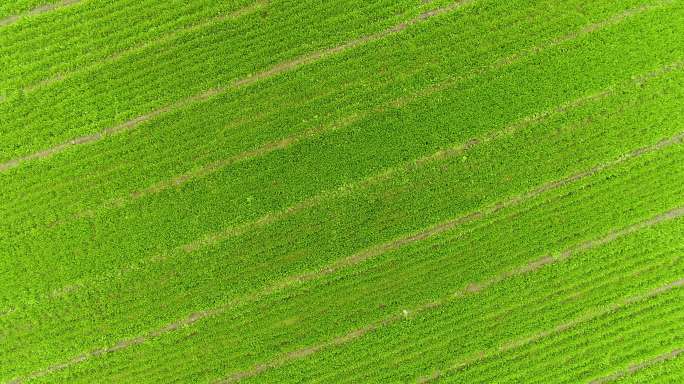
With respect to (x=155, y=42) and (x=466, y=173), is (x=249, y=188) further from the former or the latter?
(x=466, y=173)

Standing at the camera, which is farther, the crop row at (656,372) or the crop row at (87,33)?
the crop row at (87,33)

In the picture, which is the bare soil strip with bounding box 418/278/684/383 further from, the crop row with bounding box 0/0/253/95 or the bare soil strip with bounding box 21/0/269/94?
the crop row with bounding box 0/0/253/95

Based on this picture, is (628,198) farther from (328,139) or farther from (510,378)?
(328,139)

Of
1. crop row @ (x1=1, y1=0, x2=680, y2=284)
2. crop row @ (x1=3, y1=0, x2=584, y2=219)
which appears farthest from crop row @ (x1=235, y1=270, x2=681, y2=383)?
crop row @ (x1=3, y1=0, x2=584, y2=219)

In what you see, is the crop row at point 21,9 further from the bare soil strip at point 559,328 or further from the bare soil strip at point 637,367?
the bare soil strip at point 637,367

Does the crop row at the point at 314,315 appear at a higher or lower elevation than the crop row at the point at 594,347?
higher

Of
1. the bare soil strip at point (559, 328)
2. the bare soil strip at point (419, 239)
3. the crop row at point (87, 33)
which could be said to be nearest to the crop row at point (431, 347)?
the bare soil strip at point (559, 328)

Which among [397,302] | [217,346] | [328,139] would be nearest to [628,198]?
[397,302]
